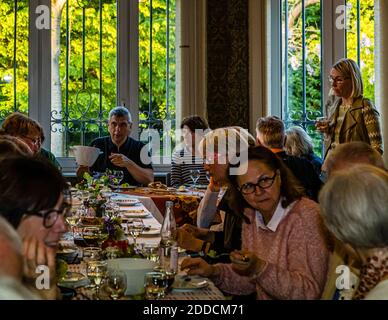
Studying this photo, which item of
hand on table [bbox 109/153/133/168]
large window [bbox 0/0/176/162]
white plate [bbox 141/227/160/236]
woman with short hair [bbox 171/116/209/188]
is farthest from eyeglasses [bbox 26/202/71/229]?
large window [bbox 0/0/176/162]

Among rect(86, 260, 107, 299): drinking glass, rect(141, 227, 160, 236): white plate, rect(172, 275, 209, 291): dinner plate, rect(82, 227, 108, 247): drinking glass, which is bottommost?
rect(172, 275, 209, 291): dinner plate

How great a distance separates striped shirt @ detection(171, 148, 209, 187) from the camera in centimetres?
606

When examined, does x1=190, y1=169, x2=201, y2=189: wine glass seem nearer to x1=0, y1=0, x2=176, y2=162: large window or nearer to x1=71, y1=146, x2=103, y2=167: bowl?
x1=71, y1=146, x2=103, y2=167: bowl

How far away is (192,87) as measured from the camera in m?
6.88

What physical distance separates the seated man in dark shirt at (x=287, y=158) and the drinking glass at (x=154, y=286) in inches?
85.7

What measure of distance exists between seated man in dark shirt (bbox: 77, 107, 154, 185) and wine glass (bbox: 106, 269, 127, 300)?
4.01m

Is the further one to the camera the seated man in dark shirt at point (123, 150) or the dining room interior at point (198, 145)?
the seated man in dark shirt at point (123, 150)

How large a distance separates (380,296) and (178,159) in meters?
4.77

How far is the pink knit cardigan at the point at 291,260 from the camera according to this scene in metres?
2.13

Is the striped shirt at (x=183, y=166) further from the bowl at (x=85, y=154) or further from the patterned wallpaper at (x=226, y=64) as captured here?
the bowl at (x=85, y=154)

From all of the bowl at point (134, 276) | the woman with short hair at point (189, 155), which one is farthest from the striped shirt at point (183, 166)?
the bowl at point (134, 276)
